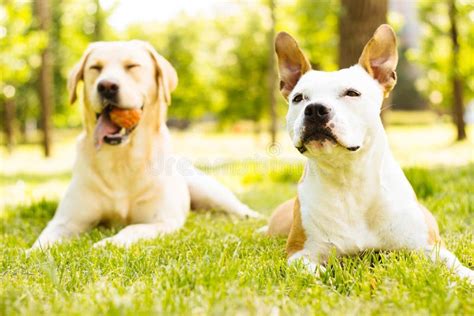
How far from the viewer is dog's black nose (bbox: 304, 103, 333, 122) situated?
2.96 m

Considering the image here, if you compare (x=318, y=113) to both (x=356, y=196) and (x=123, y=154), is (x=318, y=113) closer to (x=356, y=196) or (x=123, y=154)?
(x=356, y=196)

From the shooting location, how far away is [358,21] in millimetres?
7605

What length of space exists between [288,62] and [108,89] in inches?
55.4

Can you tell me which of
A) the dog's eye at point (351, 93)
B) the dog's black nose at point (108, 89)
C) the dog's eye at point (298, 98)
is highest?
the dog's eye at point (351, 93)

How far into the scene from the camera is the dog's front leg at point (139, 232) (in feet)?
12.9

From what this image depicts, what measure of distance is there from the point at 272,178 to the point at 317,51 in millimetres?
15286

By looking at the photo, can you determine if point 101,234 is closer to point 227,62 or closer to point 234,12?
point 227,62

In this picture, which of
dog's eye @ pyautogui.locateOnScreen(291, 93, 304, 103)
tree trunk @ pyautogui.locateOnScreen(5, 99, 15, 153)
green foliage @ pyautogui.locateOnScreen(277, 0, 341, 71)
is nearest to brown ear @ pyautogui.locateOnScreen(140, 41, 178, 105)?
dog's eye @ pyautogui.locateOnScreen(291, 93, 304, 103)

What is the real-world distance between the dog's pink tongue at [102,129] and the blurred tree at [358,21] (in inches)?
163

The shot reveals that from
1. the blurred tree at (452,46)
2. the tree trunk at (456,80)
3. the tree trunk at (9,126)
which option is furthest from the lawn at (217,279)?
the tree trunk at (9,126)

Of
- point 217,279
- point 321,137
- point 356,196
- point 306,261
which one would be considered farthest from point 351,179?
point 217,279

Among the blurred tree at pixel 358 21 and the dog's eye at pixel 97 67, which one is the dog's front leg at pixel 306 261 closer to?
the dog's eye at pixel 97 67

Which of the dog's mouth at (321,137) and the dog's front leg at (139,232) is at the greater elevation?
the dog's mouth at (321,137)

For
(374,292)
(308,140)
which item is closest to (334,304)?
(374,292)
